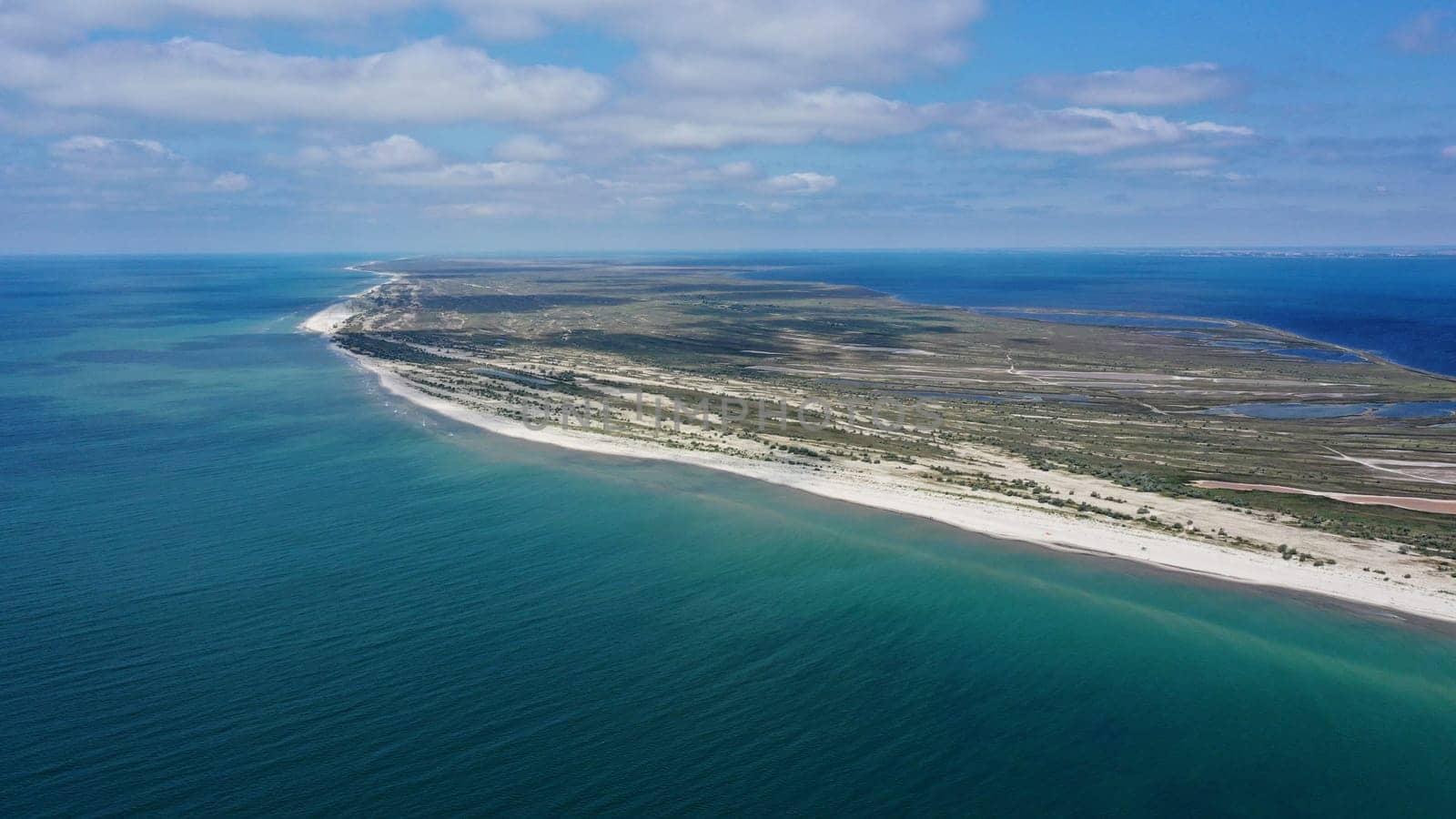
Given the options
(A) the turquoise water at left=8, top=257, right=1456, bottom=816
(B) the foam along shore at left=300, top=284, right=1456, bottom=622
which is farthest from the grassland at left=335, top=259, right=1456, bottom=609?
(A) the turquoise water at left=8, top=257, right=1456, bottom=816

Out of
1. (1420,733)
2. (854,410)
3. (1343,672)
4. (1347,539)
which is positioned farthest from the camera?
(854,410)

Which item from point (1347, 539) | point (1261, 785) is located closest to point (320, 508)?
point (1261, 785)

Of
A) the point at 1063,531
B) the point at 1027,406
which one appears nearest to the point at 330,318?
the point at 1027,406

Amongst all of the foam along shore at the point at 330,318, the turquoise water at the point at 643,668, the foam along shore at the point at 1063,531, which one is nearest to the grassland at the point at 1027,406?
the foam along shore at the point at 1063,531

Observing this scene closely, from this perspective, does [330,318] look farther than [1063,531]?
Yes

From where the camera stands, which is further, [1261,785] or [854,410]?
[854,410]

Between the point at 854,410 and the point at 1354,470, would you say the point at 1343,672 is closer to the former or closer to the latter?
the point at 1354,470

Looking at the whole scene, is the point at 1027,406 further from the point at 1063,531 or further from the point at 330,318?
the point at 330,318
